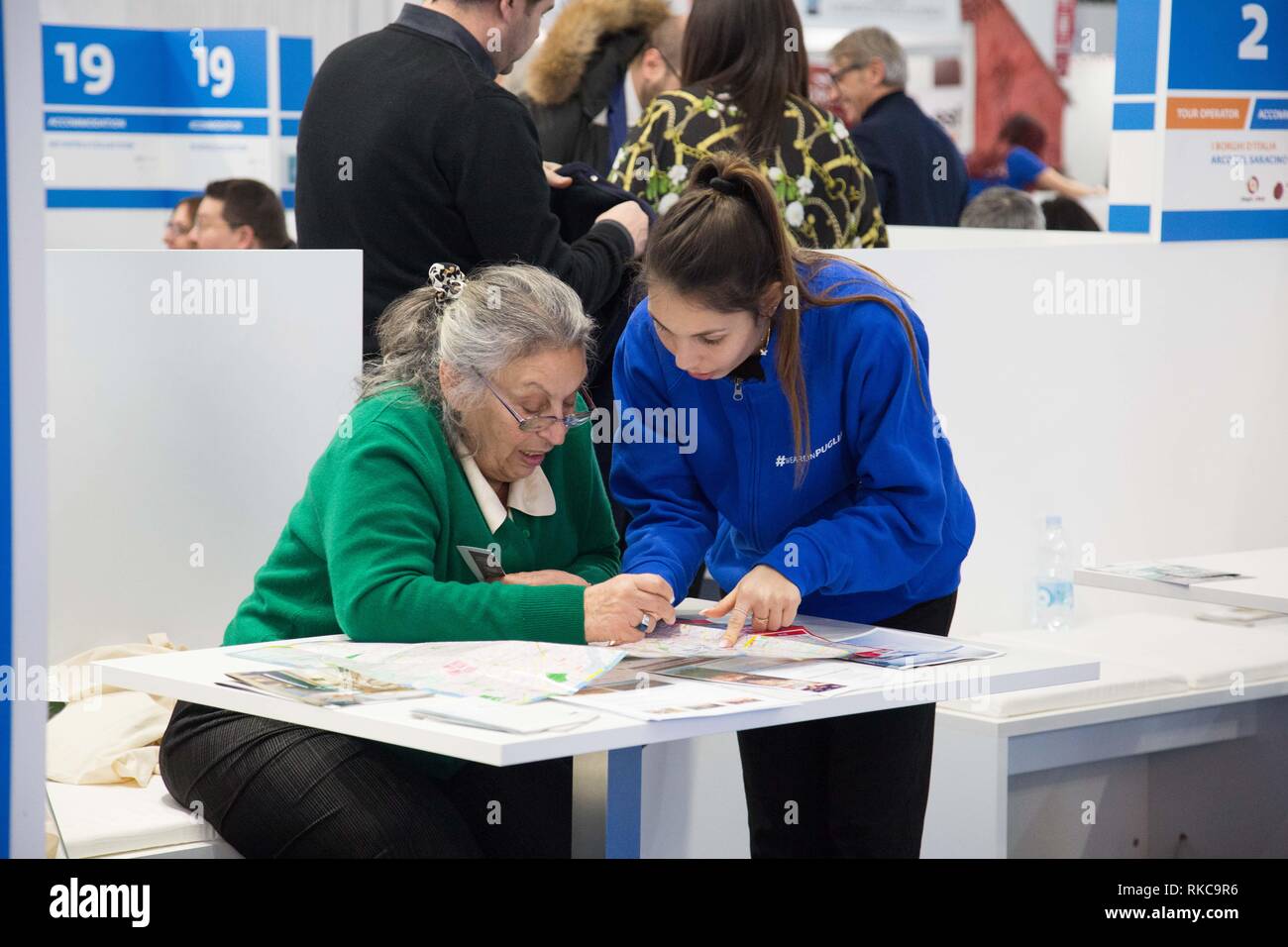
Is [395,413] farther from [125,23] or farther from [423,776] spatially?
[125,23]

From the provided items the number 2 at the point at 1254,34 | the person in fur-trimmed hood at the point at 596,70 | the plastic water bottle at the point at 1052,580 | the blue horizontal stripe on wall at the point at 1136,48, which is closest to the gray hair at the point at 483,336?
the person in fur-trimmed hood at the point at 596,70

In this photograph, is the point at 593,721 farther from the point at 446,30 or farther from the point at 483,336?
the point at 446,30

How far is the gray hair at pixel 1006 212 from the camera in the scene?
17.6ft

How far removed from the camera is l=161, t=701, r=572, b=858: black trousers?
213cm

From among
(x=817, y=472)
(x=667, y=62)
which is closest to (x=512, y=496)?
(x=817, y=472)

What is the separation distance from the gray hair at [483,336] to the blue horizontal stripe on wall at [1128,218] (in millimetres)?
2334

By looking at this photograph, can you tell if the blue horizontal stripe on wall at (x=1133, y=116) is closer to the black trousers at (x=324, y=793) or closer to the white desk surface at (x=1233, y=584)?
the white desk surface at (x=1233, y=584)

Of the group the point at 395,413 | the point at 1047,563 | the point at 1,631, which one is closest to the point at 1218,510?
the point at 1047,563

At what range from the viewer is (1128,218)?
14.3 ft

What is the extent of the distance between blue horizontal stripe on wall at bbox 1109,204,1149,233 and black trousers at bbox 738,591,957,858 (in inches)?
85.1

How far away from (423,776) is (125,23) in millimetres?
7986

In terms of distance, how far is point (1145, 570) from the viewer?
3.38 m

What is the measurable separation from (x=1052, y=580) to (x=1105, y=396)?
0.48 m

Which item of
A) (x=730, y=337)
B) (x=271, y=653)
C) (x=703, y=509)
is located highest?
(x=730, y=337)
